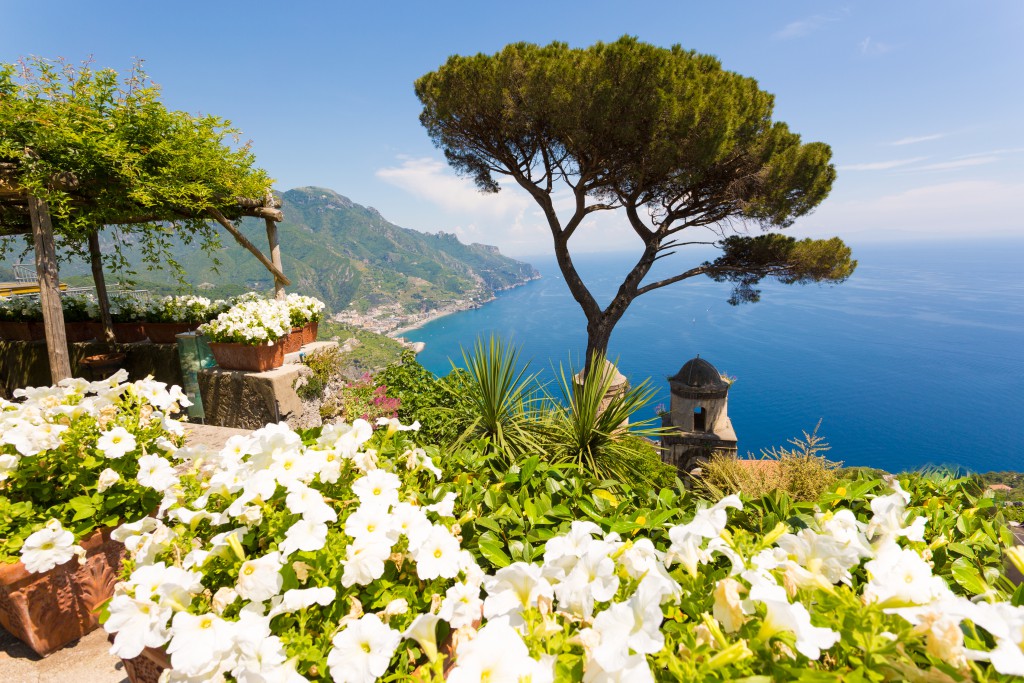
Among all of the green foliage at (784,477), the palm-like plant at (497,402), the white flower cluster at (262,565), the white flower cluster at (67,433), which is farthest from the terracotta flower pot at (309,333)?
the green foliage at (784,477)

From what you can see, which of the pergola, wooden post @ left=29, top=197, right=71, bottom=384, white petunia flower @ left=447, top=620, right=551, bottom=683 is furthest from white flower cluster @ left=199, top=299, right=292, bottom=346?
white petunia flower @ left=447, top=620, right=551, bottom=683

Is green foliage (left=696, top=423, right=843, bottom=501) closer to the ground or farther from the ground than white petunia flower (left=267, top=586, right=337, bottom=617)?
closer to the ground

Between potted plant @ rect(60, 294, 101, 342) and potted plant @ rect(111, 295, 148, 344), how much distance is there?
0.90ft

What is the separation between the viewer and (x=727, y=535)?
972 millimetres

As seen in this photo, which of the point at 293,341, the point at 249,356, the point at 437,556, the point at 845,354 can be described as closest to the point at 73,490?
the point at 437,556

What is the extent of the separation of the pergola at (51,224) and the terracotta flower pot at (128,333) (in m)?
0.09

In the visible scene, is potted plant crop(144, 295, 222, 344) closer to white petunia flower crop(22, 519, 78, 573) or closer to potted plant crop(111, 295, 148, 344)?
potted plant crop(111, 295, 148, 344)

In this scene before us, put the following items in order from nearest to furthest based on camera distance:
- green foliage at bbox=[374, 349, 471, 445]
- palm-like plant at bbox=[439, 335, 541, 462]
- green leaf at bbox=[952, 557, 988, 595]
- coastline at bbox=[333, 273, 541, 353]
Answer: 1. green leaf at bbox=[952, 557, 988, 595]
2. palm-like plant at bbox=[439, 335, 541, 462]
3. green foliage at bbox=[374, 349, 471, 445]
4. coastline at bbox=[333, 273, 541, 353]

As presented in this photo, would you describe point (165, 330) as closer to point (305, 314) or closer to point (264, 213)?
point (264, 213)

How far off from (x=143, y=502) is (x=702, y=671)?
207cm

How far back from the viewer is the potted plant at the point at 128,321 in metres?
5.93

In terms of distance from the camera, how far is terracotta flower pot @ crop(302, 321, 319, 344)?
5.21 metres

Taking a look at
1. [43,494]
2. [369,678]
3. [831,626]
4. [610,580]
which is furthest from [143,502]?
[831,626]

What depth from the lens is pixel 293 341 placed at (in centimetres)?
496
